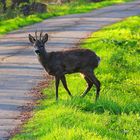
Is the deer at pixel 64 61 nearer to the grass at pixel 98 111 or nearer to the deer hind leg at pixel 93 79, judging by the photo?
the deer hind leg at pixel 93 79

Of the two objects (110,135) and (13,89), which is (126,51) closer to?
(13,89)

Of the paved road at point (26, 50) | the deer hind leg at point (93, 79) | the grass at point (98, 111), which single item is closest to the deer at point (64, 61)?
the deer hind leg at point (93, 79)

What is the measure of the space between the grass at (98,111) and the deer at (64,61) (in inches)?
20.1

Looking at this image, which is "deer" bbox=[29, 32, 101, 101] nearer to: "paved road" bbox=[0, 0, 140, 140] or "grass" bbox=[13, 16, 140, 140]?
"grass" bbox=[13, 16, 140, 140]

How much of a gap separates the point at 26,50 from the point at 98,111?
10081 mm

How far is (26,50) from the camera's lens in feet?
71.8

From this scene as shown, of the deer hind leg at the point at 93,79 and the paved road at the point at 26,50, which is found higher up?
the deer hind leg at the point at 93,79

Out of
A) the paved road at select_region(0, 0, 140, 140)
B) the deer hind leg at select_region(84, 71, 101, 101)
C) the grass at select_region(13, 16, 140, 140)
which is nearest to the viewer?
the grass at select_region(13, 16, 140, 140)

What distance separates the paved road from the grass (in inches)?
20.6

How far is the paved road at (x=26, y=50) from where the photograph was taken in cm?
1277

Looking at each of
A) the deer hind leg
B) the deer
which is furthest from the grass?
the deer

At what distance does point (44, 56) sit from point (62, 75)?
568mm

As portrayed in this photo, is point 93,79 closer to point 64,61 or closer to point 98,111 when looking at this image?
point 64,61

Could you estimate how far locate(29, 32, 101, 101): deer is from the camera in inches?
506
